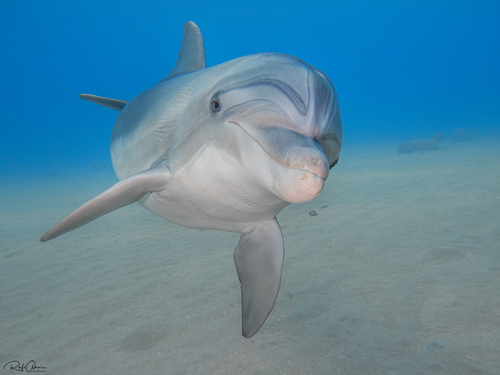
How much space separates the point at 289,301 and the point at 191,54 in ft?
12.9

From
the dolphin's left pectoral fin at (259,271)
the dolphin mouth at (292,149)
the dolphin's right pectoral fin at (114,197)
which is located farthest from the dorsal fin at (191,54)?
the dolphin mouth at (292,149)

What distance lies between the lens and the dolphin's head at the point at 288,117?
1.24 meters

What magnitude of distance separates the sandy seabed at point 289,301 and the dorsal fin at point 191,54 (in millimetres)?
3007

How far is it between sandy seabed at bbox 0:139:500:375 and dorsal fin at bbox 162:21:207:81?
9.87 feet

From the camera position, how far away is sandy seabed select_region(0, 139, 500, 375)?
226cm

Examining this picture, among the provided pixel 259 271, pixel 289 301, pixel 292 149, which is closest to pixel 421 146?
pixel 289 301

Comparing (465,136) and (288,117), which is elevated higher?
(288,117)

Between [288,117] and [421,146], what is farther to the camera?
[421,146]

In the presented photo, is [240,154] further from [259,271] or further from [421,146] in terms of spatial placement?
[421,146]

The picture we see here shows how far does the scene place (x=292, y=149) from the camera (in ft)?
4.15

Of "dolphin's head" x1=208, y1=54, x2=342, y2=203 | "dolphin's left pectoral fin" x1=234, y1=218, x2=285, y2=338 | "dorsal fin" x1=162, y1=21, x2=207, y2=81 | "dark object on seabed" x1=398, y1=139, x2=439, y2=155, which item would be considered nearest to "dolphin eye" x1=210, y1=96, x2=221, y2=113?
"dolphin's head" x1=208, y1=54, x2=342, y2=203

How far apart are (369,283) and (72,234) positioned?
21.8 ft

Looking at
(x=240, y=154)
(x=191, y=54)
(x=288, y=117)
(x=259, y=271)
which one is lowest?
(x=259, y=271)

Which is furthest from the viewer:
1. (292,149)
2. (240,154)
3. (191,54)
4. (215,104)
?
(191,54)
